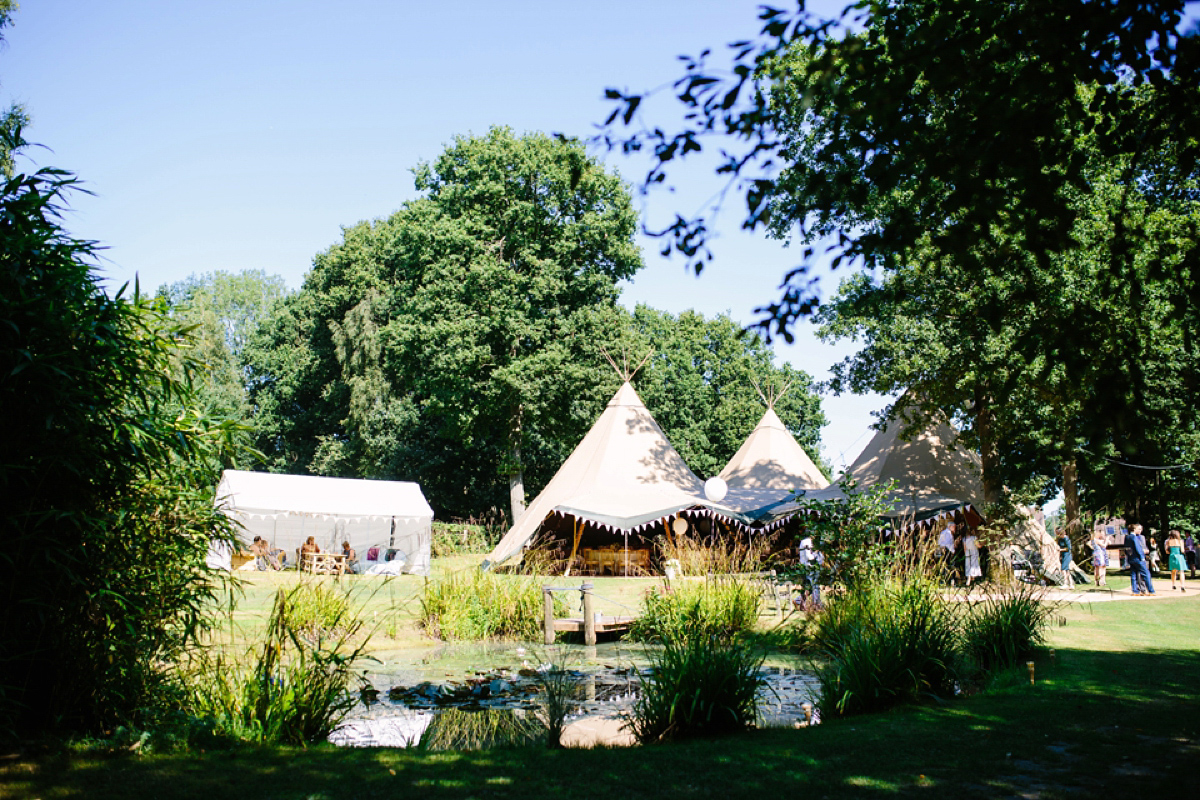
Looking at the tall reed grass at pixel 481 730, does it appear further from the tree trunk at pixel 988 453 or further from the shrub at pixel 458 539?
the shrub at pixel 458 539

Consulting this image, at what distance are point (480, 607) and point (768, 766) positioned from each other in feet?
22.4

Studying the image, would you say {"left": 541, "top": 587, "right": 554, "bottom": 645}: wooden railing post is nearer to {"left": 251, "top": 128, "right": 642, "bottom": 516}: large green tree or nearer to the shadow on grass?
the shadow on grass

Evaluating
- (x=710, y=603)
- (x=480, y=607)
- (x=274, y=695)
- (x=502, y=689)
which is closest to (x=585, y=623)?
(x=480, y=607)

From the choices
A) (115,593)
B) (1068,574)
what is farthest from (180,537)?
(1068,574)

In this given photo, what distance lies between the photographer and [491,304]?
25.3 meters

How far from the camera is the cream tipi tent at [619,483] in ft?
58.8

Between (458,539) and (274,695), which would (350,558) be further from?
(274,695)

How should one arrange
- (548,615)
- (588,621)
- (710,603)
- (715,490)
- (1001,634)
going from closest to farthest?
(1001,634)
(710,603)
(588,621)
(548,615)
(715,490)

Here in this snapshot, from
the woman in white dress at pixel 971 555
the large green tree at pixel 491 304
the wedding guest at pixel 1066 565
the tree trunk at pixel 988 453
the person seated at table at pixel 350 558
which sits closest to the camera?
the woman in white dress at pixel 971 555

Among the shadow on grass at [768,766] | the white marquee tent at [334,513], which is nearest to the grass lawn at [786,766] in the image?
the shadow on grass at [768,766]

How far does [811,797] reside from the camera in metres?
3.36

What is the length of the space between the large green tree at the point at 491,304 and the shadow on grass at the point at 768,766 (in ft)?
62.0

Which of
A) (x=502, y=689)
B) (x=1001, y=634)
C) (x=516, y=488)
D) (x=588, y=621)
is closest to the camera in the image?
(x=1001, y=634)

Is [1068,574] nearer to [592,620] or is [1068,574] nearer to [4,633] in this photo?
[592,620]
